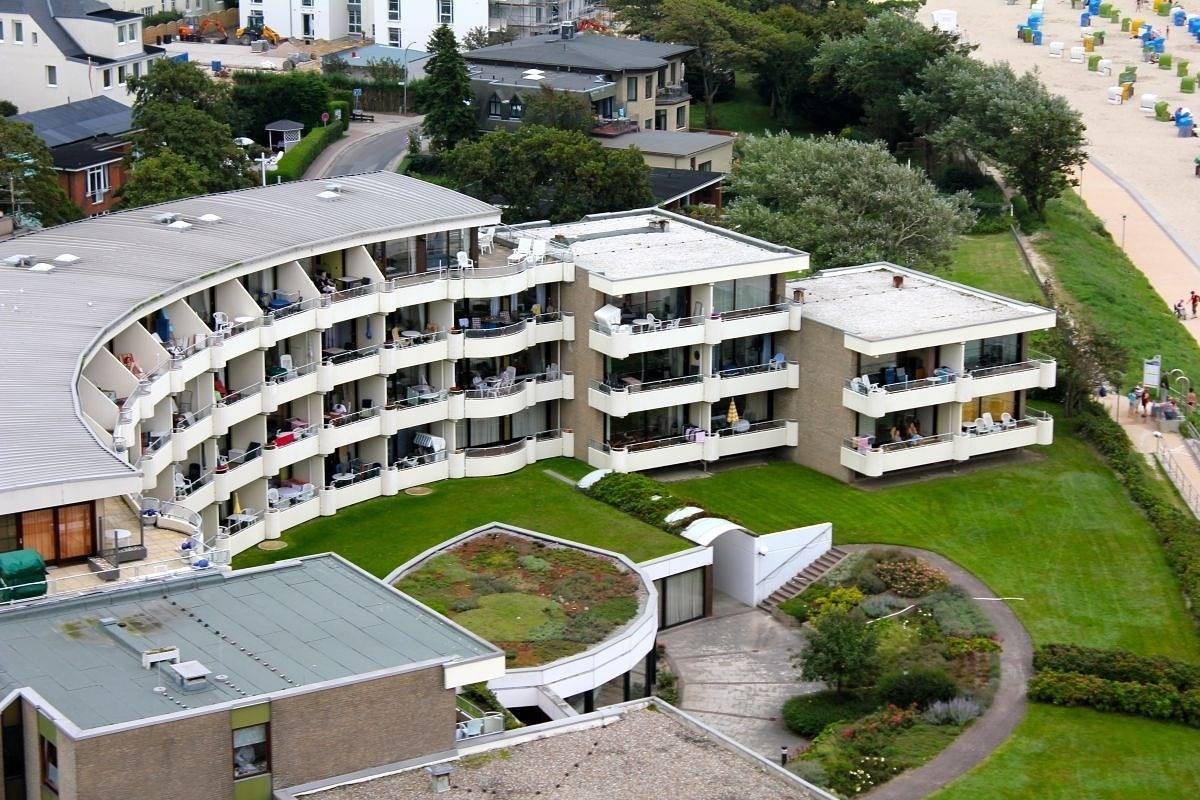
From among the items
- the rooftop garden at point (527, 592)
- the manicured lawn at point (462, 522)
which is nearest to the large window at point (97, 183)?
the manicured lawn at point (462, 522)

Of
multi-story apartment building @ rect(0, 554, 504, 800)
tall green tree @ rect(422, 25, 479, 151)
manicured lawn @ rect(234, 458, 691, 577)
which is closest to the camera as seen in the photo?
multi-story apartment building @ rect(0, 554, 504, 800)

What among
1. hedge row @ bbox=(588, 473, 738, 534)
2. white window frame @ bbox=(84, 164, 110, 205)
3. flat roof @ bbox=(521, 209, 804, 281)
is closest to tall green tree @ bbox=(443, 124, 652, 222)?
flat roof @ bbox=(521, 209, 804, 281)

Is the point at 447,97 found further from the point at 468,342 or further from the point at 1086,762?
the point at 1086,762

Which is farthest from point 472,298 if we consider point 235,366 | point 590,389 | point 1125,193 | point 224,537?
point 1125,193

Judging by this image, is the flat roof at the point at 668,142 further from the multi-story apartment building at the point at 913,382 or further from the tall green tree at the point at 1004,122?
the multi-story apartment building at the point at 913,382

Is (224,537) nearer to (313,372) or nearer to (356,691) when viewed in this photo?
(313,372)

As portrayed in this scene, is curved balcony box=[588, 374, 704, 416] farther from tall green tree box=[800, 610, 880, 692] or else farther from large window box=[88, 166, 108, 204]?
large window box=[88, 166, 108, 204]
